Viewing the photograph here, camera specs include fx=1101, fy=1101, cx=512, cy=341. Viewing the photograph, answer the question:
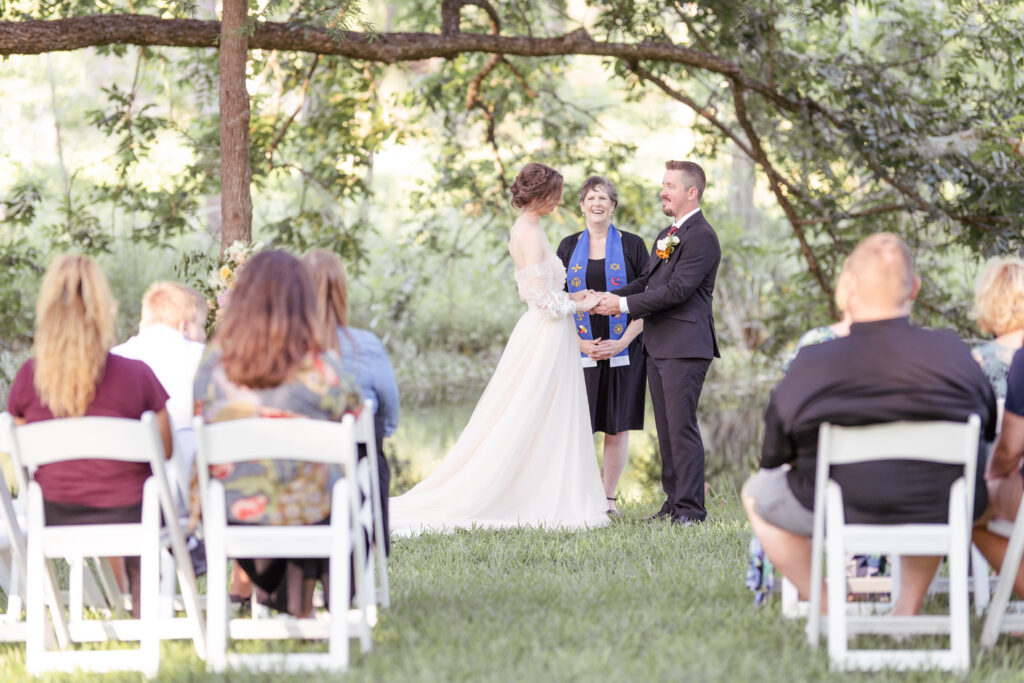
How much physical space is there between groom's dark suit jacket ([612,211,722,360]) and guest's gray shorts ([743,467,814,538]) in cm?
221

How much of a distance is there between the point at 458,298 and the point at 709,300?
11343 millimetres

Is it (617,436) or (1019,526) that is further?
(617,436)

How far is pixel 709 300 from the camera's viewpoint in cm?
621

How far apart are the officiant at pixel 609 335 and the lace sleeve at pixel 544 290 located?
0.32m

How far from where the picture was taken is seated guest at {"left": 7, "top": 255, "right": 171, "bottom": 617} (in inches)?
141

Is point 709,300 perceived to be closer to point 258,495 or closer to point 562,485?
point 562,485

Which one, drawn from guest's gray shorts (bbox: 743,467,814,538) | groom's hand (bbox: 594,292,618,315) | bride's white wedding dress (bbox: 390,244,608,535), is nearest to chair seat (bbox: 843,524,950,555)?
guest's gray shorts (bbox: 743,467,814,538)

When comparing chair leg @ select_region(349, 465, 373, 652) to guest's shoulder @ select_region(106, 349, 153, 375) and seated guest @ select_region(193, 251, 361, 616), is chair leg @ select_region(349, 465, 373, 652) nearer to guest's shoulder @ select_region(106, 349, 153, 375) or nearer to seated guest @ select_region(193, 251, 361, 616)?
seated guest @ select_region(193, 251, 361, 616)

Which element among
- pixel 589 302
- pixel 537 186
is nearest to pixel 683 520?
pixel 589 302

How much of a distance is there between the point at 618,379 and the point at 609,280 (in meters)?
0.60

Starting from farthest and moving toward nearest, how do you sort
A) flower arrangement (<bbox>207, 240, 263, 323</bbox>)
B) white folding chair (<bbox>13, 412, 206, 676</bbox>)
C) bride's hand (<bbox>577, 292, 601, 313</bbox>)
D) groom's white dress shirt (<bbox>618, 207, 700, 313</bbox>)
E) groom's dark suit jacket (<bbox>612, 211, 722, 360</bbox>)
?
bride's hand (<bbox>577, 292, 601, 313</bbox>), groom's white dress shirt (<bbox>618, 207, 700, 313</bbox>), groom's dark suit jacket (<bbox>612, 211, 722, 360</bbox>), flower arrangement (<bbox>207, 240, 263, 323</bbox>), white folding chair (<bbox>13, 412, 206, 676</bbox>)

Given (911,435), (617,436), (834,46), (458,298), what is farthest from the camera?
(458,298)

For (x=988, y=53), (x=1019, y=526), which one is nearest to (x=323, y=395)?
(x=1019, y=526)

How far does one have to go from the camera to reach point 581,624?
3.82m
